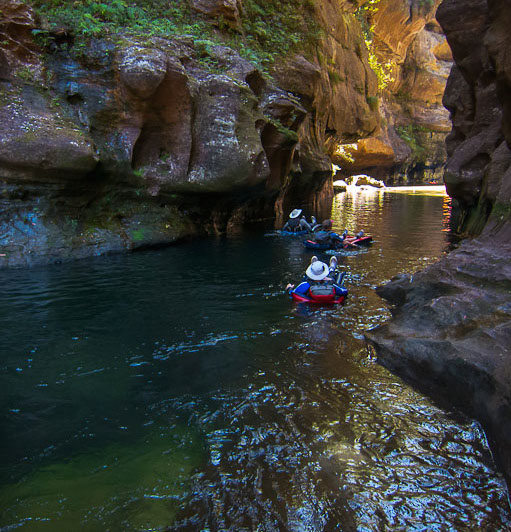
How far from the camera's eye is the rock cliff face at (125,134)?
12.5 metres

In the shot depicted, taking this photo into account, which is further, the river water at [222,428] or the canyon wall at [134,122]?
the canyon wall at [134,122]

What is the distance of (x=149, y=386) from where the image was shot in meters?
5.73

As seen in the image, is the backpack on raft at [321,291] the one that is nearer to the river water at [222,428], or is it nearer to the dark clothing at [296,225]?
the river water at [222,428]

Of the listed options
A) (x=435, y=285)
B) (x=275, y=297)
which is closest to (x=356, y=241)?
(x=275, y=297)

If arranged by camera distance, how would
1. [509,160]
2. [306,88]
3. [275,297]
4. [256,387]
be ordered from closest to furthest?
[256,387]
[275,297]
[509,160]
[306,88]

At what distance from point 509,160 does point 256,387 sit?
1297 centimetres

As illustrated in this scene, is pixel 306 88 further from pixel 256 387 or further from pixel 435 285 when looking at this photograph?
pixel 256 387

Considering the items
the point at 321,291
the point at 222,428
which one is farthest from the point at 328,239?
the point at 222,428

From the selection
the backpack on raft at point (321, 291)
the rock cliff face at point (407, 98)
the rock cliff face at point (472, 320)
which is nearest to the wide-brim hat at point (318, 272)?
the backpack on raft at point (321, 291)

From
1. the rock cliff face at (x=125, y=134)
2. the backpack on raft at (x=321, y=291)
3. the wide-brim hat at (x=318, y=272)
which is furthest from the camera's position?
the rock cliff face at (x=125, y=134)

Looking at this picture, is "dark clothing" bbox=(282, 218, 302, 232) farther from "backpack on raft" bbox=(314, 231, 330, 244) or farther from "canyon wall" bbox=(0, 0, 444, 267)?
"backpack on raft" bbox=(314, 231, 330, 244)

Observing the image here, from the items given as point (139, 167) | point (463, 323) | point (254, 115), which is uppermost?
point (254, 115)

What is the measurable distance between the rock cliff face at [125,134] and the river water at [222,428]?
4895mm

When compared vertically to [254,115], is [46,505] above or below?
below
